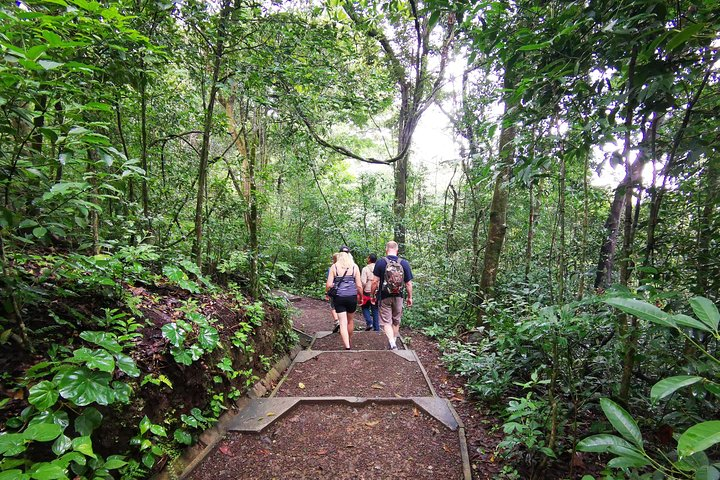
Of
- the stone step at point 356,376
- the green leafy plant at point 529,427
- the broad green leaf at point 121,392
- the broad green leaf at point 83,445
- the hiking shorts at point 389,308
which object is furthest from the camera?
the hiking shorts at point 389,308

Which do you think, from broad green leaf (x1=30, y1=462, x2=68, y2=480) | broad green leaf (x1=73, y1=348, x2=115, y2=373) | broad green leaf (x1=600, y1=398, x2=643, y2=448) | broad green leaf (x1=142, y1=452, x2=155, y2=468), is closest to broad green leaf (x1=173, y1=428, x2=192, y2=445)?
broad green leaf (x1=142, y1=452, x2=155, y2=468)

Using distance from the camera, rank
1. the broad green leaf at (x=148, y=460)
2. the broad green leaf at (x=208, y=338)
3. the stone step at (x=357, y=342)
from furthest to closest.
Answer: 1. the stone step at (x=357, y=342)
2. the broad green leaf at (x=208, y=338)
3. the broad green leaf at (x=148, y=460)

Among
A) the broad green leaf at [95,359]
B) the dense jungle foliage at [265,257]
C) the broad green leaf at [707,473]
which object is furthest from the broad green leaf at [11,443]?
the broad green leaf at [707,473]

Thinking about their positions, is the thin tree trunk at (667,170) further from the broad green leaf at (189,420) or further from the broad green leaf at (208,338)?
the broad green leaf at (189,420)

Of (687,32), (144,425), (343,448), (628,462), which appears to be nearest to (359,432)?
(343,448)

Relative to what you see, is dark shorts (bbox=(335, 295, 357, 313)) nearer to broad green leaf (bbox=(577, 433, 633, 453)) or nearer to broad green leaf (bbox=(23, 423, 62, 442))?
broad green leaf (bbox=(23, 423, 62, 442))

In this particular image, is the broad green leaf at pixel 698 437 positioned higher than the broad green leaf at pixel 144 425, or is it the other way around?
the broad green leaf at pixel 698 437

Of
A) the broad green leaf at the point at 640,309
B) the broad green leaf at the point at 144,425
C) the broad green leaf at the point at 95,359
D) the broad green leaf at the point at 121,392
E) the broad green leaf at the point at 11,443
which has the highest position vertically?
the broad green leaf at the point at 640,309

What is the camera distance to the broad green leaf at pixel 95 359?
173 cm

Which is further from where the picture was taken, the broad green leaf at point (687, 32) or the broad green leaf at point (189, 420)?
the broad green leaf at point (189, 420)

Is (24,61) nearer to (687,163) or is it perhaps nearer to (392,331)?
(687,163)

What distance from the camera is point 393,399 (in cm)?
349

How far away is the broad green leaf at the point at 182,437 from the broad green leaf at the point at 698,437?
9.62 ft

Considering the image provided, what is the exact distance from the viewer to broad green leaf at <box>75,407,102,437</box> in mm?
1673
